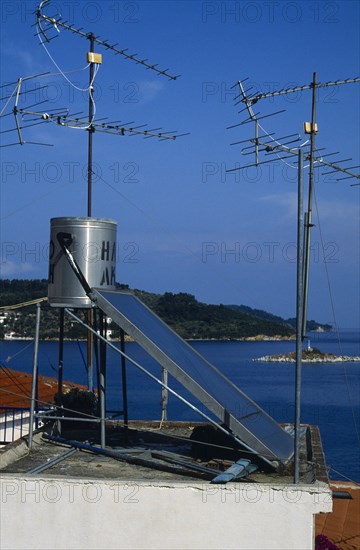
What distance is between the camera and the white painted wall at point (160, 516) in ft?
26.2

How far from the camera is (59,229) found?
33.7ft

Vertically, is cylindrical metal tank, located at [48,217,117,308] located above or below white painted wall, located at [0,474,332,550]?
above

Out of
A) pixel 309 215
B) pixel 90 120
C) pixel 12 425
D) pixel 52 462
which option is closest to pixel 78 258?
pixel 52 462

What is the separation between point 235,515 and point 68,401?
4.89m

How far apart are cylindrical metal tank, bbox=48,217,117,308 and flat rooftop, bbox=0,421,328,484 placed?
182cm

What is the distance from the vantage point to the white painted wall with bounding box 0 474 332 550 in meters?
7.99

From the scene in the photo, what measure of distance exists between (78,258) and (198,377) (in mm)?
2314

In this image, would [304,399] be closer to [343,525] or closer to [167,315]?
[167,315]

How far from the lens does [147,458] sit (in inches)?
386

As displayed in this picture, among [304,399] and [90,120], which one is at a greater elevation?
[90,120]

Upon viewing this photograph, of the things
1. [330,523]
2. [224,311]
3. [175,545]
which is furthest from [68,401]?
[224,311]

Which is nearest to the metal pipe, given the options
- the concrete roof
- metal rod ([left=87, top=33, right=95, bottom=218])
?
the concrete roof

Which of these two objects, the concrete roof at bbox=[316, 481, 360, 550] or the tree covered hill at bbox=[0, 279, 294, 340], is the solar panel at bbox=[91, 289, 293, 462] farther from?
the tree covered hill at bbox=[0, 279, 294, 340]

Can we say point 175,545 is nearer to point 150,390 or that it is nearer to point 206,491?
point 206,491
